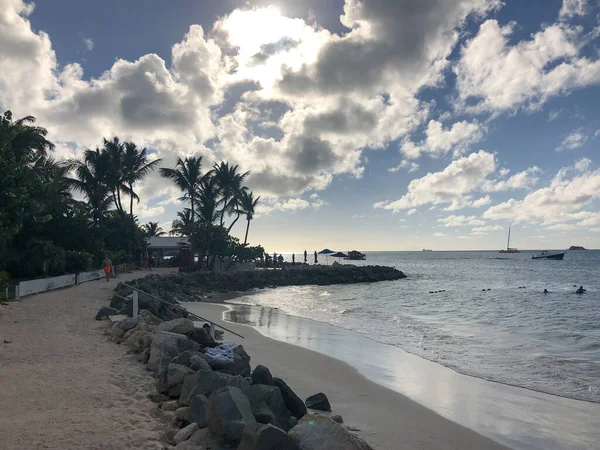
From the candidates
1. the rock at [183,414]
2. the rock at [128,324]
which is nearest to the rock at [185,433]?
the rock at [183,414]

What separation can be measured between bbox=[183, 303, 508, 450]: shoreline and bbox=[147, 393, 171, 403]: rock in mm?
2615

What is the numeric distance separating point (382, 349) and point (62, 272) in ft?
56.6

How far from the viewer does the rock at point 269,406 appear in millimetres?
5100

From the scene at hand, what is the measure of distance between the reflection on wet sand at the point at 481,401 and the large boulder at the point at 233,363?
9.90 ft

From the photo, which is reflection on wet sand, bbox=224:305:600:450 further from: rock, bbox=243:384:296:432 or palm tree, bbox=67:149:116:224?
Result: palm tree, bbox=67:149:116:224

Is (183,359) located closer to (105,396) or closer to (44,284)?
(105,396)

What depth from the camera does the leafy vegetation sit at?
1281 cm

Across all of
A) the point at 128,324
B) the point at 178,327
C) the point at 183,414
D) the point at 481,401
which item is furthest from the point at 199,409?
the point at 128,324

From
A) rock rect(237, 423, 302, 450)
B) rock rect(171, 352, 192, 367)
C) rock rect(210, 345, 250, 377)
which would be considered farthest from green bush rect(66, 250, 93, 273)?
rock rect(237, 423, 302, 450)

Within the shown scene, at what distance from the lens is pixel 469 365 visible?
35.0 ft

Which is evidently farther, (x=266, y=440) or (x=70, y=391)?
(x=70, y=391)

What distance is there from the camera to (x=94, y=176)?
1303 inches

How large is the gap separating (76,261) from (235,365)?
1914 centimetres

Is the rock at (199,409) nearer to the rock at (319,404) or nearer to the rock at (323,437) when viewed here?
the rock at (323,437)
